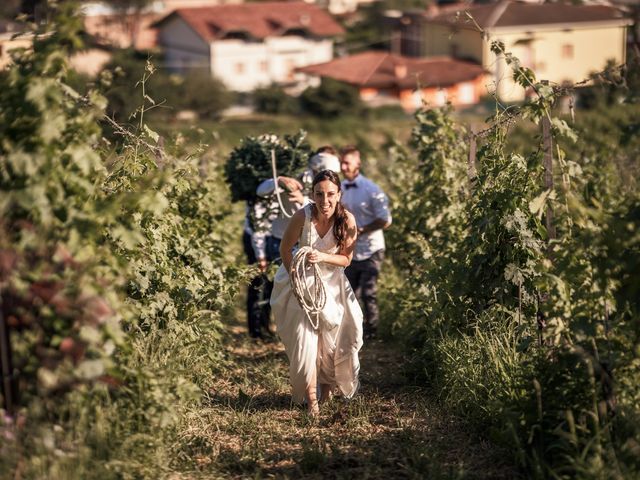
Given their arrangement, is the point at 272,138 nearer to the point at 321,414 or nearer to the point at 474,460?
the point at 321,414

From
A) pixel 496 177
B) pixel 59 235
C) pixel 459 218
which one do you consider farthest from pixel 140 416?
pixel 459 218

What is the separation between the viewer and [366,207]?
889 centimetres

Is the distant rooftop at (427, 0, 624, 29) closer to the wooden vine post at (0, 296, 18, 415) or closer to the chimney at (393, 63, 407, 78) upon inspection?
the chimney at (393, 63, 407, 78)

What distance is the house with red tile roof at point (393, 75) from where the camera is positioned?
54.0 meters

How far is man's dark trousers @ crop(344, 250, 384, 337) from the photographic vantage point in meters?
8.97

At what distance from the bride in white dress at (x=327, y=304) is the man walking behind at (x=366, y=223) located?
2296 mm

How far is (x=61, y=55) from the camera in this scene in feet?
15.6

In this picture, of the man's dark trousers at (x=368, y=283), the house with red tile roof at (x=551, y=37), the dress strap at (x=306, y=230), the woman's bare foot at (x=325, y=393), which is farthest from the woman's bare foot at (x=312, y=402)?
the house with red tile roof at (x=551, y=37)

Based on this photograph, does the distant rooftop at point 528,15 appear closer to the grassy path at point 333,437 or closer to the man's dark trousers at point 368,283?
the man's dark trousers at point 368,283

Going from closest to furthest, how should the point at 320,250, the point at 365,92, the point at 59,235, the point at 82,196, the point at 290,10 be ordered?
the point at 59,235 < the point at 82,196 < the point at 320,250 < the point at 365,92 < the point at 290,10

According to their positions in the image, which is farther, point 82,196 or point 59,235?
point 82,196

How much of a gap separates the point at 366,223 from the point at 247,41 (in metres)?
52.8

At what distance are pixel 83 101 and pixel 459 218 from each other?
4044 mm

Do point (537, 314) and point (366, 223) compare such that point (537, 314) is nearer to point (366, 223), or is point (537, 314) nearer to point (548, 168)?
point (548, 168)
